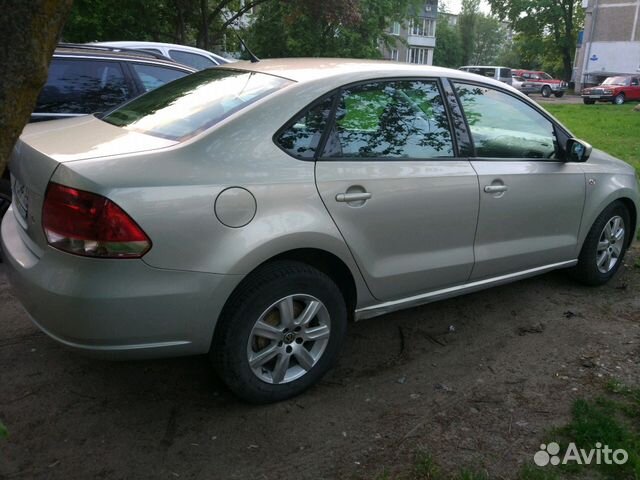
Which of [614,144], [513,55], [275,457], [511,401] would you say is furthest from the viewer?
[513,55]

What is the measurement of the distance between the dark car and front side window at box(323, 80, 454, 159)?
2.44 meters

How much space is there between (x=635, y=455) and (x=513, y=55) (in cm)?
8491

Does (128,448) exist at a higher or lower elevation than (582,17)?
lower

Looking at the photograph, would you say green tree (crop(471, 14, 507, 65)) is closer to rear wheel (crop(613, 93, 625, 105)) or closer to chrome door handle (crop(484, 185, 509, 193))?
rear wheel (crop(613, 93, 625, 105))

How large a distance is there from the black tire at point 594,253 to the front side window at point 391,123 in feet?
5.49

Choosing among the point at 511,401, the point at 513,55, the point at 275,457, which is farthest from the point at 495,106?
the point at 513,55

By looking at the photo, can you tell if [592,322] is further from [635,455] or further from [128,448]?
[128,448]

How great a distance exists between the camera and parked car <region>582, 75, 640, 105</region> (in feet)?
105

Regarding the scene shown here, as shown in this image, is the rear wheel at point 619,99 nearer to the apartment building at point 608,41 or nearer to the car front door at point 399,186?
the apartment building at point 608,41

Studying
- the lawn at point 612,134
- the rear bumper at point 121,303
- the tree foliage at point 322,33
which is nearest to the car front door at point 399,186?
the rear bumper at point 121,303

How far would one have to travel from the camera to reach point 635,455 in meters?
2.68

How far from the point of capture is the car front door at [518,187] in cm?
372

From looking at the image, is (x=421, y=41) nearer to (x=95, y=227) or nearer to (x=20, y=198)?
(x=20, y=198)

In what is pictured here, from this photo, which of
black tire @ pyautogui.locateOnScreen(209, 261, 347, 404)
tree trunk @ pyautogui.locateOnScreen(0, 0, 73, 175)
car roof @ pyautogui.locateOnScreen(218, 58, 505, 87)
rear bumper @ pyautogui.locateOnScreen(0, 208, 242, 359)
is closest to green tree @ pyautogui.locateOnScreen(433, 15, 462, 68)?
car roof @ pyautogui.locateOnScreen(218, 58, 505, 87)
